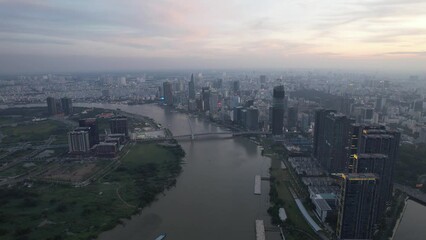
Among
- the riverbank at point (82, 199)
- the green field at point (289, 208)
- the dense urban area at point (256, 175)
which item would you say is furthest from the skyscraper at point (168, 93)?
the green field at point (289, 208)

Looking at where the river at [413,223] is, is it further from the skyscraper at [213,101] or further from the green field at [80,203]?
the skyscraper at [213,101]

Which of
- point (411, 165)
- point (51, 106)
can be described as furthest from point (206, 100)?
point (411, 165)

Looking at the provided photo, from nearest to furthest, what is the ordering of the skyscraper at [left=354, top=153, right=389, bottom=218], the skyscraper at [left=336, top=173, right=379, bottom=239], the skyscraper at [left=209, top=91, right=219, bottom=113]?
the skyscraper at [left=336, top=173, right=379, bottom=239] < the skyscraper at [left=354, top=153, right=389, bottom=218] < the skyscraper at [left=209, top=91, right=219, bottom=113]

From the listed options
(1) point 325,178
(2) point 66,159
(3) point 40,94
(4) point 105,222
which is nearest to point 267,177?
(1) point 325,178

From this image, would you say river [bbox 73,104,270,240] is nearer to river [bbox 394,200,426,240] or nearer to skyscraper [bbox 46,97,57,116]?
river [bbox 394,200,426,240]

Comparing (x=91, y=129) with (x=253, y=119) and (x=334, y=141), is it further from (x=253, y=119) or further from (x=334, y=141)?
(x=334, y=141)

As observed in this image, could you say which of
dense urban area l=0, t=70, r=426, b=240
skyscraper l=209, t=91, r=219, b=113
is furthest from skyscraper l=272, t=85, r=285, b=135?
skyscraper l=209, t=91, r=219, b=113

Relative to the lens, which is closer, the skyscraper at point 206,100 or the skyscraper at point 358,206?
the skyscraper at point 358,206
